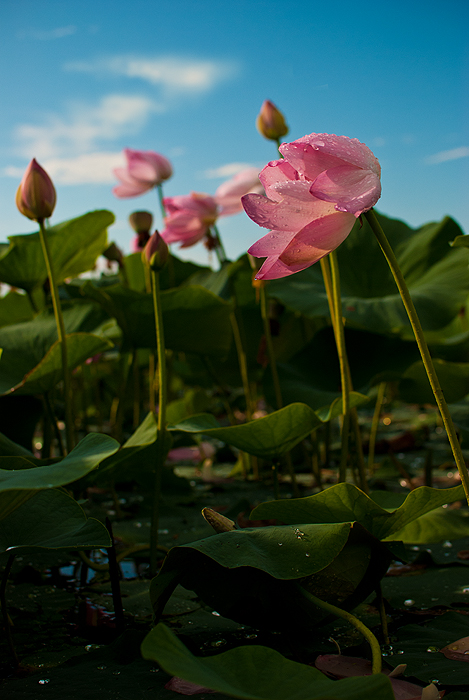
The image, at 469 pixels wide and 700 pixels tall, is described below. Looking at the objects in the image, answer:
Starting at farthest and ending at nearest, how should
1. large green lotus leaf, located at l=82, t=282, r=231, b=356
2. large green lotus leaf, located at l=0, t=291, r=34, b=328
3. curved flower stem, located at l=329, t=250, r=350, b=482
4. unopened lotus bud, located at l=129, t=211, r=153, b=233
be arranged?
large green lotus leaf, located at l=0, t=291, r=34, b=328
unopened lotus bud, located at l=129, t=211, r=153, b=233
large green lotus leaf, located at l=82, t=282, r=231, b=356
curved flower stem, located at l=329, t=250, r=350, b=482

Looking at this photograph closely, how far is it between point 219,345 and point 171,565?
82 centimetres

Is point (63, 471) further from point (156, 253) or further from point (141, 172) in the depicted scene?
point (141, 172)

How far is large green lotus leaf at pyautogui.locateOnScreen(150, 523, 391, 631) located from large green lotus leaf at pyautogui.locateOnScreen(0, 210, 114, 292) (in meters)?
0.95

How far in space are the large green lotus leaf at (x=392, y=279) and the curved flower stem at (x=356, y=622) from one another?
75 cm

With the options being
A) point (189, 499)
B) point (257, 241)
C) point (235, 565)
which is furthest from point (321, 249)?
point (189, 499)

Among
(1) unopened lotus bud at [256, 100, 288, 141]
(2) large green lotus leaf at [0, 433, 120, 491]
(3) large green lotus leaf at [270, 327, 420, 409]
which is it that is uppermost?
(1) unopened lotus bud at [256, 100, 288, 141]

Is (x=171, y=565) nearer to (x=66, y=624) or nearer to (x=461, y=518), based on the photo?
(x=66, y=624)

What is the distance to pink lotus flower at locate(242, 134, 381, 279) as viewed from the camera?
46 centimetres

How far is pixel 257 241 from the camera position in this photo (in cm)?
51

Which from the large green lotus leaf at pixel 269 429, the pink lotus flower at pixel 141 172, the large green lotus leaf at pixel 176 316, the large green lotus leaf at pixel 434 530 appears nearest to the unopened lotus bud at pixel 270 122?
the large green lotus leaf at pixel 176 316

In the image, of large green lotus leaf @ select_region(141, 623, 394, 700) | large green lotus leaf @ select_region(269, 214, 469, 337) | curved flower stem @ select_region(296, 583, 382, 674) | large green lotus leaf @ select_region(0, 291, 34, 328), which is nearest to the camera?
large green lotus leaf @ select_region(141, 623, 394, 700)

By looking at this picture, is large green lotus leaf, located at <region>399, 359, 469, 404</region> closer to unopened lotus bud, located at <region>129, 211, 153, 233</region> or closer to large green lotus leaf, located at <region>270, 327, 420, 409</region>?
large green lotus leaf, located at <region>270, 327, 420, 409</region>

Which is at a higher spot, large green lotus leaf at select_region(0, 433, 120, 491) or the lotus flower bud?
the lotus flower bud

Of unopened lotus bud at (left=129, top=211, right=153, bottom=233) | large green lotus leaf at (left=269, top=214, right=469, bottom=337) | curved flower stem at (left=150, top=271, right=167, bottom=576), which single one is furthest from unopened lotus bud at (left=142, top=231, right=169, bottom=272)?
unopened lotus bud at (left=129, top=211, right=153, bottom=233)
